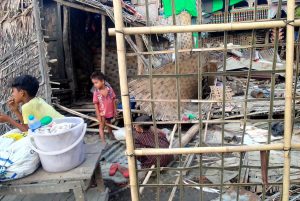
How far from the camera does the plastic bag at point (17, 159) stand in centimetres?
248

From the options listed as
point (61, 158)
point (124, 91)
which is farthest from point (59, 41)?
point (124, 91)

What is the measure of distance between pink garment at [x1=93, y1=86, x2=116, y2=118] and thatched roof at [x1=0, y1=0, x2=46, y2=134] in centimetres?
121

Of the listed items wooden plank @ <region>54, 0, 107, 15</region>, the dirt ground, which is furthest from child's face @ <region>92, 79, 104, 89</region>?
wooden plank @ <region>54, 0, 107, 15</region>

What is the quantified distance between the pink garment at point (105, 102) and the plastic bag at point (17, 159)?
8.05 ft

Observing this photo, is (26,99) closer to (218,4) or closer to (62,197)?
(62,197)

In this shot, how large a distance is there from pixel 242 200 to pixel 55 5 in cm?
685

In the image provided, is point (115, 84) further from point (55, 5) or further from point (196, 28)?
point (196, 28)

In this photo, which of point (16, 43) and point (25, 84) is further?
point (16, 43)

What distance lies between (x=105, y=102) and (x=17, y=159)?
269 centimetres

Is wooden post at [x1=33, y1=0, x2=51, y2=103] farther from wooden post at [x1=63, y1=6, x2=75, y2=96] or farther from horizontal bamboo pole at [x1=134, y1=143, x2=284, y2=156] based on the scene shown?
horizontal bamboo pole at [x1=134, y1=143, x2=284, y2=156]

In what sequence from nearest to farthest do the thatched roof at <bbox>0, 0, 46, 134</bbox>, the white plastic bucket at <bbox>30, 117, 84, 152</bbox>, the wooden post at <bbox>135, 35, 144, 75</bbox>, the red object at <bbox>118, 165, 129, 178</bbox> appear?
the white plastic bucket at <bbox>30, 117, 84, 152</bbox> < the red object at <bbox>118, 165, 129, 178</bbox> < the thatched roof at <bbox>0, 0, 46, 134</bbox> < the wooden post at <bbox>135, 35, 144, 75</bbox>

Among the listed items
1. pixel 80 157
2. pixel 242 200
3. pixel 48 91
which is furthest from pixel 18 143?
pixel 48 91

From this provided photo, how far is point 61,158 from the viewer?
256cm

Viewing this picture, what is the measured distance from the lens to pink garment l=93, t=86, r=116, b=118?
5070mm
